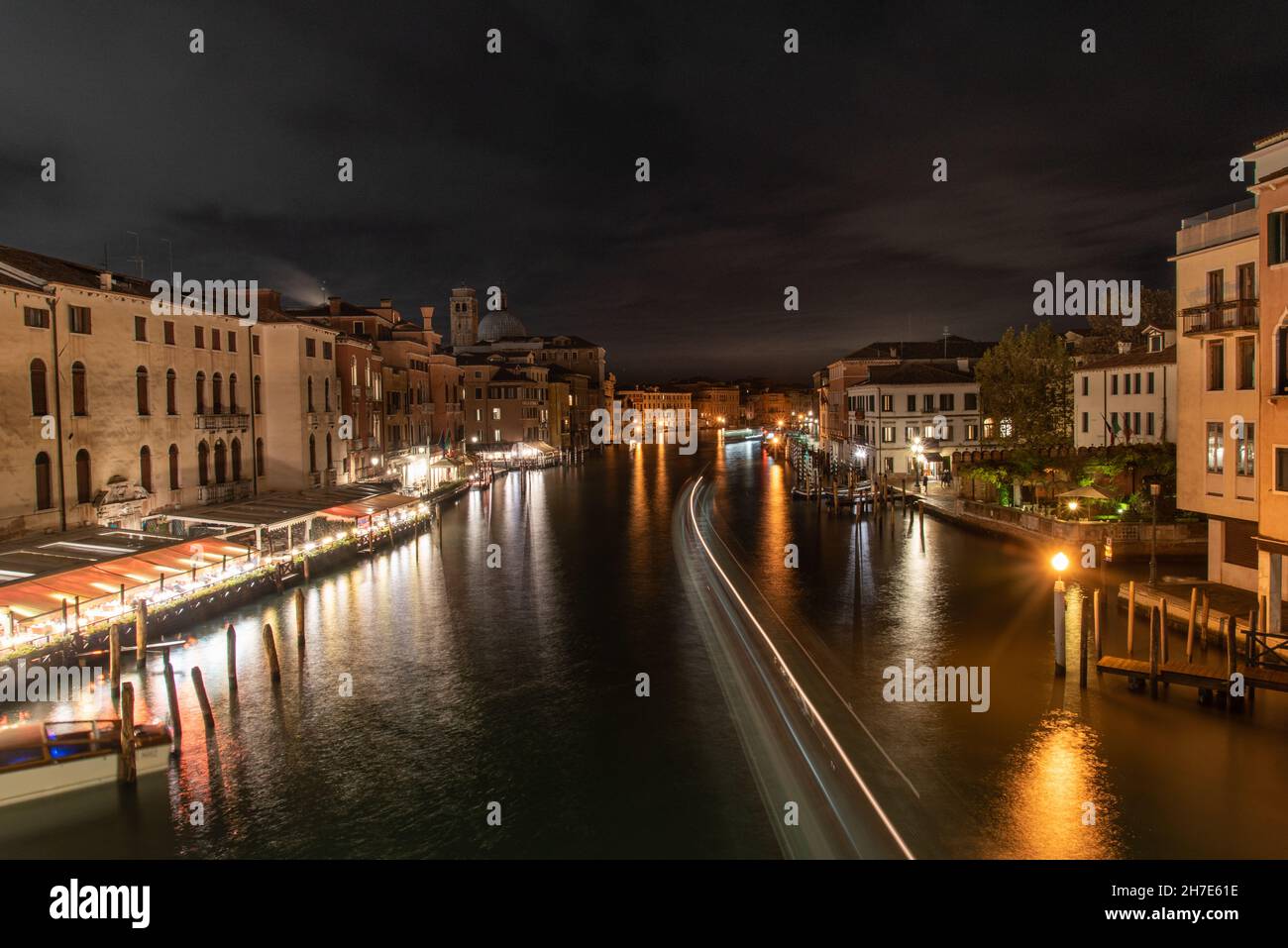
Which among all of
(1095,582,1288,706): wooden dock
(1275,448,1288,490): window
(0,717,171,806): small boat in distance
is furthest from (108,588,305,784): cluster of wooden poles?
(1275,448,1288,490): window

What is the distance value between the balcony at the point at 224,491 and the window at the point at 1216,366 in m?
31.7

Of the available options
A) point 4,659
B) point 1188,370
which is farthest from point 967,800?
point 4,659

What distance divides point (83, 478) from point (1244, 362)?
3099 cm

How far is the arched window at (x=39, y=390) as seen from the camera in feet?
75.5

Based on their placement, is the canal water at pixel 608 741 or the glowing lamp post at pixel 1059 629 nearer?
the canal water at pixel 608 741

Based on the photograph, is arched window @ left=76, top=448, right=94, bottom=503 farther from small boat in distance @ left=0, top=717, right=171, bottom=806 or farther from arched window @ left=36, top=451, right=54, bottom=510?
small boat in distance @ left=0, top=717, right=171, bottom=806

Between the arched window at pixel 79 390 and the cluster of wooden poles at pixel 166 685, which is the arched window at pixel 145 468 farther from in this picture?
the cluster of wooden poles at pixel 166 685

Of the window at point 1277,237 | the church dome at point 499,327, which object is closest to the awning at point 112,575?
the window at point 1277,237

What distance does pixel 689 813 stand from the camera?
1267 cm

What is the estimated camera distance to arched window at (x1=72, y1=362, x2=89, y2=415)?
80.9ft

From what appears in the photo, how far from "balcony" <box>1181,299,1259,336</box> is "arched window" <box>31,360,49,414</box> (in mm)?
29982

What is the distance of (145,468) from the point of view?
91.2ft

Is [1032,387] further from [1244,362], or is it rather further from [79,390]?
[79,390]
